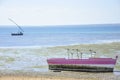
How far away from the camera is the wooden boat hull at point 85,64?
48.0 feet

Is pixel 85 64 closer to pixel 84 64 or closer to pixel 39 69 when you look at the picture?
pixel 84 64

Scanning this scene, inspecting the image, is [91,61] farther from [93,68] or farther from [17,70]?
[17,70]

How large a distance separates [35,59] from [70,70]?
11.6ft

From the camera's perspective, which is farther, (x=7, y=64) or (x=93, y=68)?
(x=7, y=64)

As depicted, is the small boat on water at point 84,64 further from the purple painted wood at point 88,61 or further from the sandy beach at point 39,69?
the sandy beach at point 39,69

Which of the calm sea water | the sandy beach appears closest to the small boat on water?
the sandy beach

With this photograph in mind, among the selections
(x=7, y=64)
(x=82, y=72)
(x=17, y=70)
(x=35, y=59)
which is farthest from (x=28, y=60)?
A: (x=82, y=72)

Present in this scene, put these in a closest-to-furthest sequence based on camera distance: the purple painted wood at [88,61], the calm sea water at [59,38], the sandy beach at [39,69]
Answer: the sandy beach at [39,69] < the purple painted wood at [88,61] < the calm sea water at [59,38]

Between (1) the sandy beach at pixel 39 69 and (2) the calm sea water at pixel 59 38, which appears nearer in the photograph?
(1) the sandy beach at pixel 39 69

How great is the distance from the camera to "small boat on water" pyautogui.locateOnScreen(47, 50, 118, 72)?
14.6 meters

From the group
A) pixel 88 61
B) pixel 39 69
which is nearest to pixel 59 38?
pixel 39 69

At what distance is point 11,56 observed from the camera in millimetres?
19312

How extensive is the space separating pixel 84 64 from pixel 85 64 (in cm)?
4

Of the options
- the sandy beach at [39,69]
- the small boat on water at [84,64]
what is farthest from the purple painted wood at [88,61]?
the sandy beach at [39,69]
